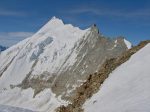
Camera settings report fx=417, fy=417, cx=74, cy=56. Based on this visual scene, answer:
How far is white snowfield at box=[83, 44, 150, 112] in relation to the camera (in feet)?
86.1

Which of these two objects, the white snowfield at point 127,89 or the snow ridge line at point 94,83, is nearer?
the white snowfield at point 127,89

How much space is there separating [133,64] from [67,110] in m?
7.54

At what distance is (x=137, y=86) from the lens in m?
29.7

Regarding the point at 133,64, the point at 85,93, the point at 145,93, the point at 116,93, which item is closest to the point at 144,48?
the point at 133,64

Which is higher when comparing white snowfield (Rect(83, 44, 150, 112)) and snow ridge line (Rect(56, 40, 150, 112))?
snow ridge line (Rect(56, 40, 150, 112))

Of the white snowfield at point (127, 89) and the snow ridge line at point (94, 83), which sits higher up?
the snow ridge line at point (94, 83)

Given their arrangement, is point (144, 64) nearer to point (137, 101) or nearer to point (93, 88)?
point (93, 88)

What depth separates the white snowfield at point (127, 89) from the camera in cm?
2624

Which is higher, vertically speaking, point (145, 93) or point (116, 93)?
point (116, 93)

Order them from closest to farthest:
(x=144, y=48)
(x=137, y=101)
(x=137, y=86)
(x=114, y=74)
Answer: (x=137, y=101) → (x=137, y=86) → (x=114, y=74) → (x=144, y=48)

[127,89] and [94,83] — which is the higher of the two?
[94,83]

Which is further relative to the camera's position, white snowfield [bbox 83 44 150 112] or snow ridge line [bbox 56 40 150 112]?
snow ridge line [bbox 56 40 150 112]

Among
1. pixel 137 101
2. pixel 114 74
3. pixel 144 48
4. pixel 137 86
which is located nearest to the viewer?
pixel 137 101

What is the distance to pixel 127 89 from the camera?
30.6m
